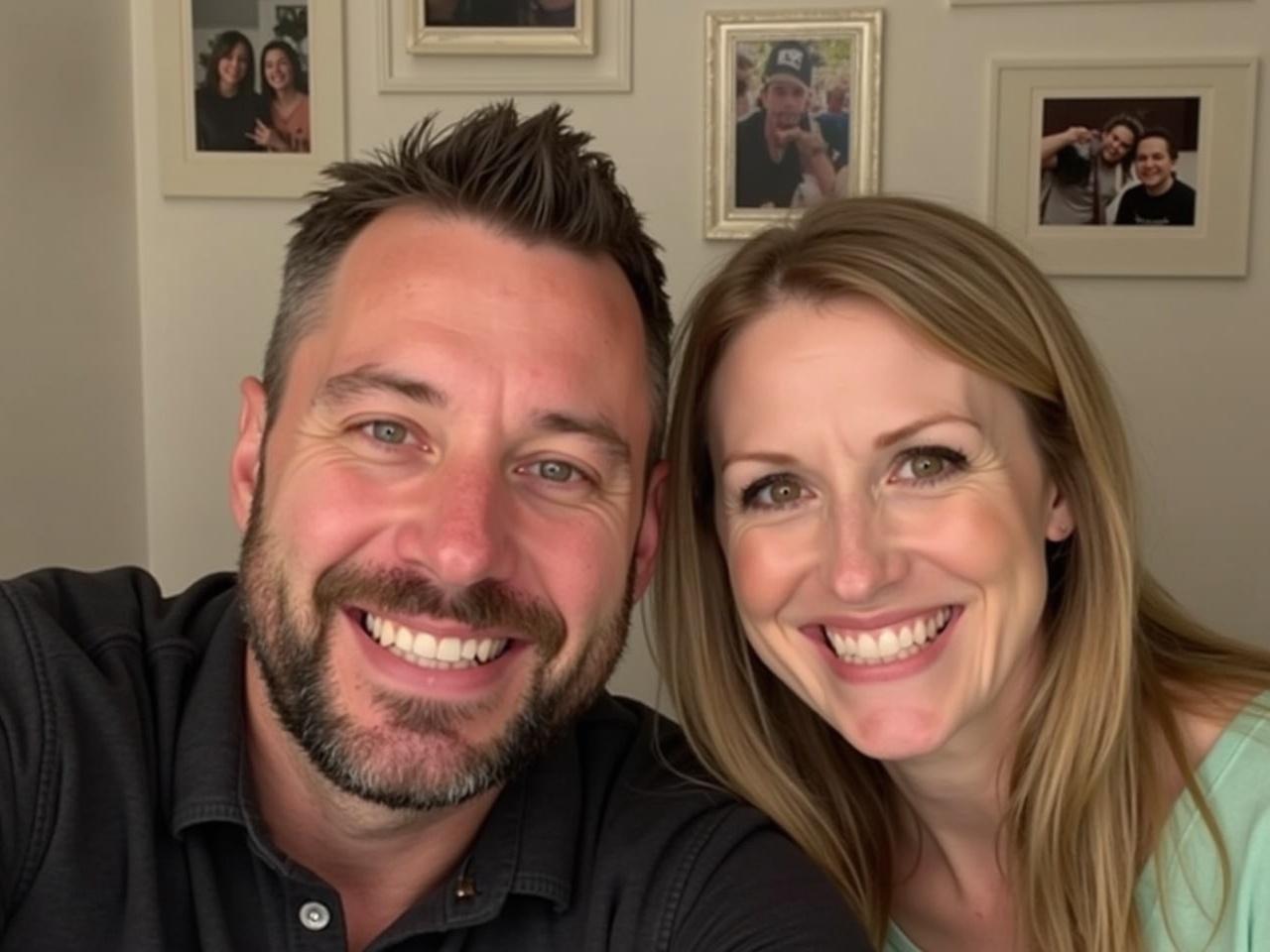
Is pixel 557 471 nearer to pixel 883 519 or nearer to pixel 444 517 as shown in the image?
pixel 444 517

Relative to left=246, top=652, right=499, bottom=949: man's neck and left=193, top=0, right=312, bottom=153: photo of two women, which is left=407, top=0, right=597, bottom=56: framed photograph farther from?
left=246, top=652, right=499, bottom=949: man's neck

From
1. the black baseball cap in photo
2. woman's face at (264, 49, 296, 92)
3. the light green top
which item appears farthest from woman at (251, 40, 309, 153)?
Answer: the light green top

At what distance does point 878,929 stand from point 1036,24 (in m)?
1.42

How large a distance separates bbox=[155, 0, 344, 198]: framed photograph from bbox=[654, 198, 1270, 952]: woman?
3.54ft

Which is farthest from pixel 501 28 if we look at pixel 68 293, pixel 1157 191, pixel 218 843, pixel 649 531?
pixel 218 843

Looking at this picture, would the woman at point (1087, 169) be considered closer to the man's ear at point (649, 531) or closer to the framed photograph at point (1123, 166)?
the framed photograph at point (1123, 166)

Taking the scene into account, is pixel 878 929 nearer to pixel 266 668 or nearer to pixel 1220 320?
pixel 266 668

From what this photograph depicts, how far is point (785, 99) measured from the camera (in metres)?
2.23

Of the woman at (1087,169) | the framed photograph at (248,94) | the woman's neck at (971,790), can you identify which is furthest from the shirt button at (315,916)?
the woman at (1087,169)

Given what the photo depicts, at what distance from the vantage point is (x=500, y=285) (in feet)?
4.15

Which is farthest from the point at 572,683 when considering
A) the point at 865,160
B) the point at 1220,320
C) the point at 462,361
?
the point at 1220,320

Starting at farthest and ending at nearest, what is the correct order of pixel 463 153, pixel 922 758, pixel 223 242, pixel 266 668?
1. pixel 223 242
2. pixel 922 758
3. pixel 463 153
4. pixel 266 668

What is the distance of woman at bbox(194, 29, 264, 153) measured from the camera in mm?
2348

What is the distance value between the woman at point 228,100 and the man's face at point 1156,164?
1.43m
